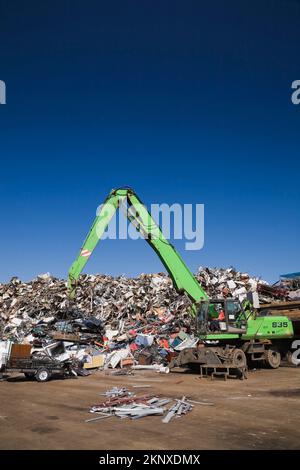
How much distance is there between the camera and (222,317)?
1638 cm

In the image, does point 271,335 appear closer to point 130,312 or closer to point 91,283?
point 130,312

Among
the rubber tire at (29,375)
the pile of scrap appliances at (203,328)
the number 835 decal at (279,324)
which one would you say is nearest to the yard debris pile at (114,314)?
the pile of scrap appliances at (203,328)

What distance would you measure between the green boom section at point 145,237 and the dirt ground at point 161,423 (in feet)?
18.0

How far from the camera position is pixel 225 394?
1152 cm

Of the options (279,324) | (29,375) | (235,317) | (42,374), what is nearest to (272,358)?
(279,324)

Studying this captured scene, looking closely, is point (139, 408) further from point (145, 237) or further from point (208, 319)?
point (145, 237)

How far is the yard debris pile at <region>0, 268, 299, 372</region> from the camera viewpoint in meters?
19.5

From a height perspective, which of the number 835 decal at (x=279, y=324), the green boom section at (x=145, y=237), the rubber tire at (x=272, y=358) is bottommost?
the rubber tire at (x=272, y=358)

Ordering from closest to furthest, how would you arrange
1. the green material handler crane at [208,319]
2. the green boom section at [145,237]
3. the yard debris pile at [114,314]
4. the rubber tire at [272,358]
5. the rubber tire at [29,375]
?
the rubber tire at [29,375] < the green material handler crane at [208,319] < the rubber tire at [272,358] < the green boom section at [145,237] < the yard debris pile at [114,314]

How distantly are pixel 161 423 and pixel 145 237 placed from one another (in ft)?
40.2

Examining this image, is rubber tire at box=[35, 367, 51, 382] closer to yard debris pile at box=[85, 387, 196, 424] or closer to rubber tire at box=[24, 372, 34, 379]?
rubber tire at box=[24, 372, 34, 379]

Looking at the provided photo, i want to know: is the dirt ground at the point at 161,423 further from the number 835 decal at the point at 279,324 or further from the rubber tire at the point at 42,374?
the number 835 decal at the point at 279,324

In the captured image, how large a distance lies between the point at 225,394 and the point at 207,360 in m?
3.76

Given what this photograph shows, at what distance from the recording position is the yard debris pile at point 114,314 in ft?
63.8
